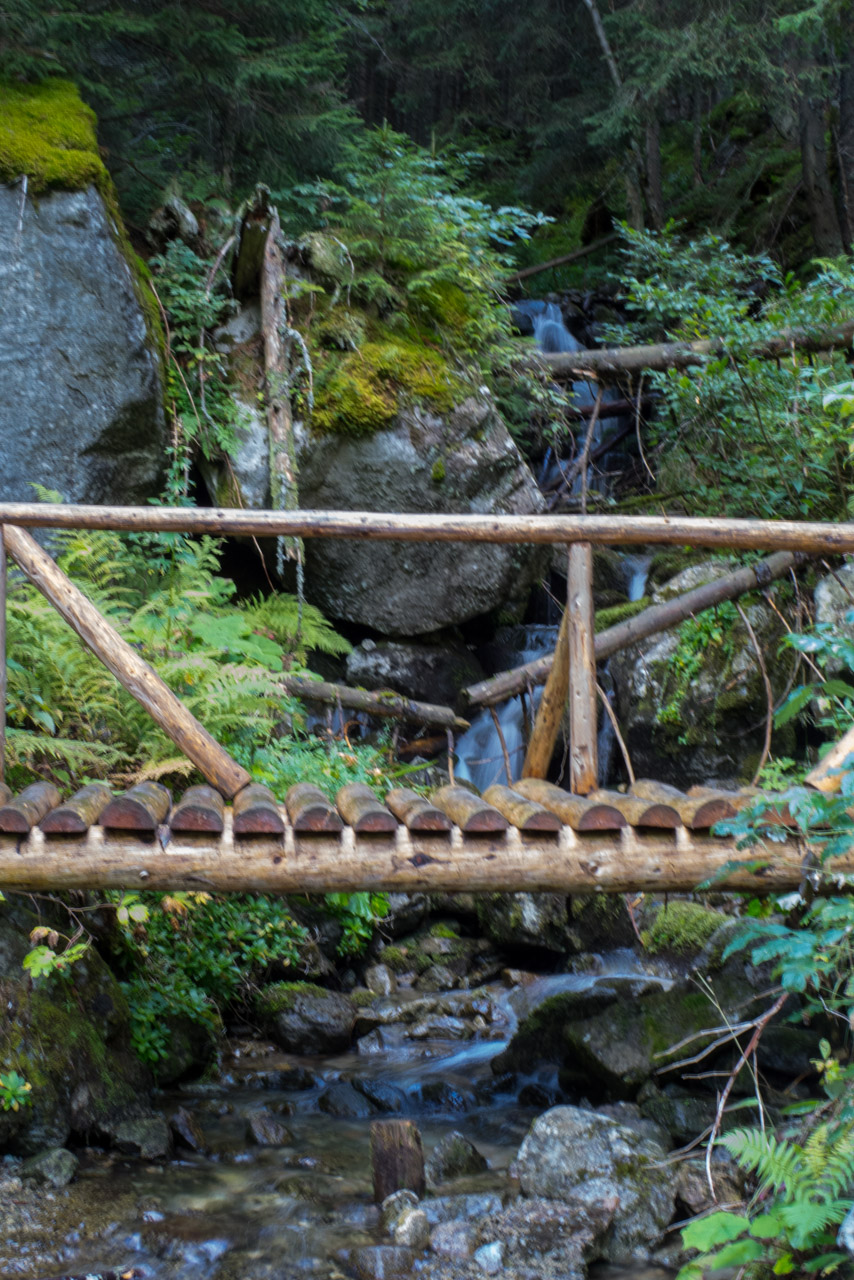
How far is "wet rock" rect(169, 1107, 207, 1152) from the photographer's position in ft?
14.7

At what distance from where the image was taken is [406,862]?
3.71m

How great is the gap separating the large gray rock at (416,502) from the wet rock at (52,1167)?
19.6ft

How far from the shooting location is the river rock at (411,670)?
30.8 ft

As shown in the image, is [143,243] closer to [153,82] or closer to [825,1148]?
[153,82]

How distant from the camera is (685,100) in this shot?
1955 cm

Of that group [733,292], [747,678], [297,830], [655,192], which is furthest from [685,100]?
[297,830]

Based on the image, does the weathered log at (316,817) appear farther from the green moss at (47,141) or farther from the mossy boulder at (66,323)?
the green moss at (47,141)

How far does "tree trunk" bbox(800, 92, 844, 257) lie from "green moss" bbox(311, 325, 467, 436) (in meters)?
5.74

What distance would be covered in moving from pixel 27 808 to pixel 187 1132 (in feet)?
6.41

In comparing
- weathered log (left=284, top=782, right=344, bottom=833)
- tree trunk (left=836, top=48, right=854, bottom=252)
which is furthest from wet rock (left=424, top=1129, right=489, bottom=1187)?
tree trunk (left=836, top=48, right=854, bottom=252)

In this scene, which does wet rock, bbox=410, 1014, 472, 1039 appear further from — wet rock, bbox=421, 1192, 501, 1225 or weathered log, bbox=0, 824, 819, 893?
weathered log, bbox=0, 824, 819, 893

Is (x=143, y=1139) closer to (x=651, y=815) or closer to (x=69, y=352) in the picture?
(x=651, y=815)

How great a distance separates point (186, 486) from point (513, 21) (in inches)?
531

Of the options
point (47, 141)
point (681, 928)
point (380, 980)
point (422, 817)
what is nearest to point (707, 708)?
point (681, 928)
